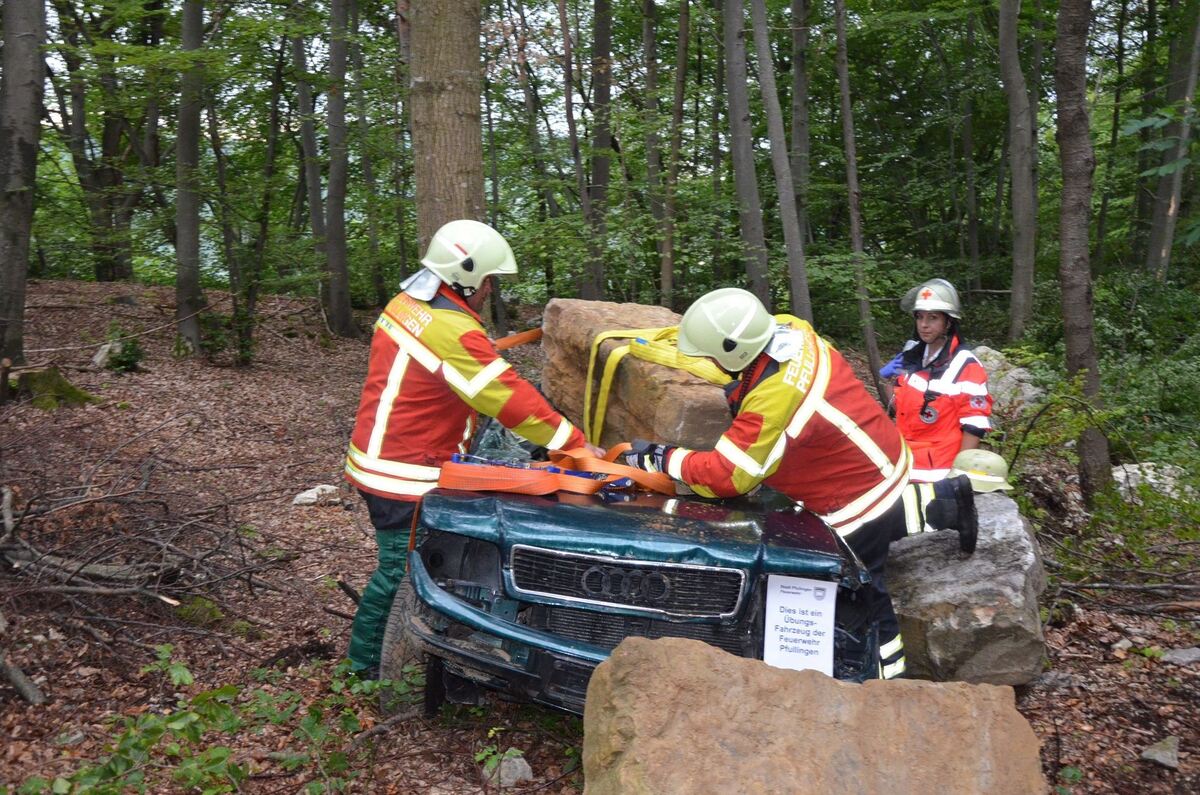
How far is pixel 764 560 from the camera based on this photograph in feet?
11.7

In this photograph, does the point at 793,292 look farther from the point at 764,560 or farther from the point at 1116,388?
the point at 764,560

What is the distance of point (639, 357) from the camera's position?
505 centimetres

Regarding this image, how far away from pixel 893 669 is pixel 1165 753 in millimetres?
1143

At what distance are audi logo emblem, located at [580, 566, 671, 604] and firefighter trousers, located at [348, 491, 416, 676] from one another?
1008 mm

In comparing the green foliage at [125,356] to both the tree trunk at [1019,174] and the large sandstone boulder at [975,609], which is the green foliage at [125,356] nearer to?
the large sandstone boulder at [975,609]

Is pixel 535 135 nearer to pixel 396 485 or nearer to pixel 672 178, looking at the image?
pixel 672 178

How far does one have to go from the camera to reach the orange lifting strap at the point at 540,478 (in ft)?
12.8

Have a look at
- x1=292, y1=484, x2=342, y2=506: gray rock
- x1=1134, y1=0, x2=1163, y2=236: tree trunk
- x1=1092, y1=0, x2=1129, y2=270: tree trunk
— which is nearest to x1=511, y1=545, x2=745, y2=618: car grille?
x1=292, y1=484, x2=342, y2=506: gray rock

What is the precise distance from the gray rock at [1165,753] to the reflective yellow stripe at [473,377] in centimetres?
306

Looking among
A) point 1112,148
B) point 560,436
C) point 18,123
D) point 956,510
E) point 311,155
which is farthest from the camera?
point 1112,148

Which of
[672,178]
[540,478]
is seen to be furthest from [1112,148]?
[540,478]

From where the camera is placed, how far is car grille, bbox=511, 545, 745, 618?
3.56 m

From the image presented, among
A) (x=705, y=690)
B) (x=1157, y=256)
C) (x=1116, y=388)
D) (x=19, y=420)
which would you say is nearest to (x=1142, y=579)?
(x=705, y=690)

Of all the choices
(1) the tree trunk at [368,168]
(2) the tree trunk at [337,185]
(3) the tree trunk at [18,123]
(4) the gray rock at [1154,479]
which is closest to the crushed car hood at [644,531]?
(4) the gray rock at [1154,479]
